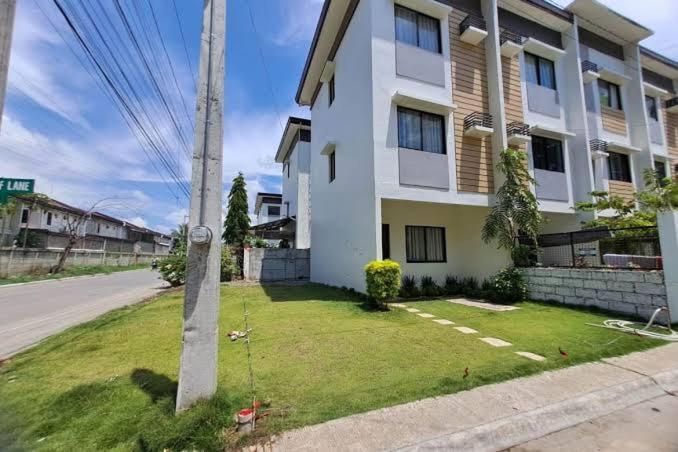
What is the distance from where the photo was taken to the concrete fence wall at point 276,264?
1362 centimetres

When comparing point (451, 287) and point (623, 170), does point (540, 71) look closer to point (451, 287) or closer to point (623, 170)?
point (623, 170)

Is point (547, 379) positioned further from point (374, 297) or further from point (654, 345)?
point (374, 297)

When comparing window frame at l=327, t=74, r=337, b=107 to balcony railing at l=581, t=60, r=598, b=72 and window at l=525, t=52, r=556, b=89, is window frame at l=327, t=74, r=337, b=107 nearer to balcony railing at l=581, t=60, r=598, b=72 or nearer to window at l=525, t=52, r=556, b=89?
window at l=525, t=52, r=556, b=89

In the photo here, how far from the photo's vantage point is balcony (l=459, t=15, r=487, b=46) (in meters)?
8.97

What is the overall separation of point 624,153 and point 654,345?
1201cm

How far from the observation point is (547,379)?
315 centimetres

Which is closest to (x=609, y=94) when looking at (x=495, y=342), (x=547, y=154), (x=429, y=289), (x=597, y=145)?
(x=597, y=145)

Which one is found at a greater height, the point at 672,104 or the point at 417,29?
the point at 672,104

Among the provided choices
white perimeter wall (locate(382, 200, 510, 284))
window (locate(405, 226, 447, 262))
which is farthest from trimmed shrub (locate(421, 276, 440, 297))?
window (locate(405, 226, 447, 262))

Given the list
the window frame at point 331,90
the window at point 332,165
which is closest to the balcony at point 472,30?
the window frame at point 331,90

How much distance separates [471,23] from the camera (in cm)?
912

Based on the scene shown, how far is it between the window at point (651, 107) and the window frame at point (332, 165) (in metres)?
14.9

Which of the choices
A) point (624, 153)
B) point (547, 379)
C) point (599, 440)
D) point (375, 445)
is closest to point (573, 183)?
point (624, 153)

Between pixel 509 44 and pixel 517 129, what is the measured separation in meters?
2.85
